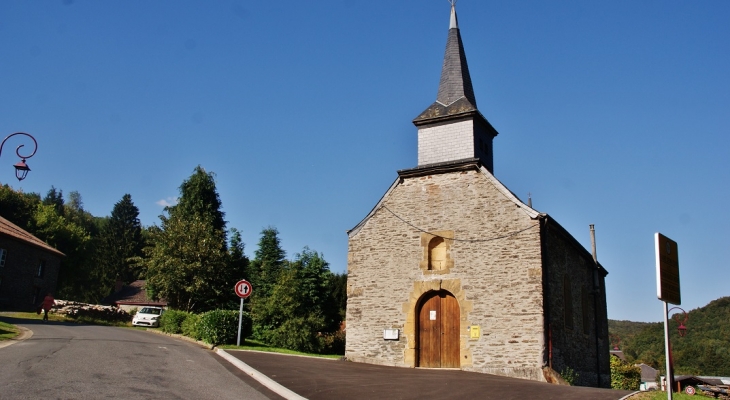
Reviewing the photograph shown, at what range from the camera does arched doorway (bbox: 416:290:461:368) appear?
17359 mm

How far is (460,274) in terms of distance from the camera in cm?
1750

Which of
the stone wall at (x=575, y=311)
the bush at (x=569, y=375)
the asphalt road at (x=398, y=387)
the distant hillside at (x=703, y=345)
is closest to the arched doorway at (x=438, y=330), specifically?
the stone wall at (x=575, y=311)

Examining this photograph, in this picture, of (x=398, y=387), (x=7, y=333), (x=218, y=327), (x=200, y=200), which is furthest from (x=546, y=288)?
(x=200, y=200)

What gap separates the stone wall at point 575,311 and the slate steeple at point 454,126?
3.90m

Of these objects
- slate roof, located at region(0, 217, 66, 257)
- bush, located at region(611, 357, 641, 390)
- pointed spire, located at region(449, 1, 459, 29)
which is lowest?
bush, located at region(611, 357, 641, 390)

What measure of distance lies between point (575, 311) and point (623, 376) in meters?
10.6

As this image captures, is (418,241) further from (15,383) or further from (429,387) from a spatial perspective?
(15,383)

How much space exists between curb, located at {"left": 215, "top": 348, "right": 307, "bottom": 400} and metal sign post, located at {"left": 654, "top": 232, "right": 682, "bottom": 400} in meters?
5.30

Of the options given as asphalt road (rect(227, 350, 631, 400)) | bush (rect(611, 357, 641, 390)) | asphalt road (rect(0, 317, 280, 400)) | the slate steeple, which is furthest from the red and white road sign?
bush (rect(611, 357, 641, 390))

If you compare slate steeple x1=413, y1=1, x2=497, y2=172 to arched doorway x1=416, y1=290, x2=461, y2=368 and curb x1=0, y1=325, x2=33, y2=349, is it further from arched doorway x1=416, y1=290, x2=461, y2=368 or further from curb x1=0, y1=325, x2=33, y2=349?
curb x1=0, y1=325, x2=33, y2=349

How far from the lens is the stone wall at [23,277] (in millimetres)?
37906

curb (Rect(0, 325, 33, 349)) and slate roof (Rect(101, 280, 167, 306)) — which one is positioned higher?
slate roof (Rect(101, 280, 167, 306))

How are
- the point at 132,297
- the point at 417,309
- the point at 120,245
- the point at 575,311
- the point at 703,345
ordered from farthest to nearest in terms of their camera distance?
1. the point at 120,245
2. the point at 703,345
3. the point at 132,297
4. the point at 575,311
5. the point at 417,309

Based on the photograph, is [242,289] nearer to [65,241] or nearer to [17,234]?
[17,234]
